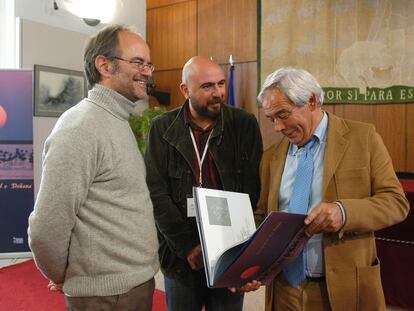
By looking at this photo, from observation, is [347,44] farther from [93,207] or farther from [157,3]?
[93,207]

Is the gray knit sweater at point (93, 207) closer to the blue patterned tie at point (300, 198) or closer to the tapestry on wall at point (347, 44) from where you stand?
the blue patterned tie at point (300, 198)

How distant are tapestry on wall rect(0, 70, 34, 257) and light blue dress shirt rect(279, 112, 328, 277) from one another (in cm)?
300

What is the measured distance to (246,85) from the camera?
5184 mm

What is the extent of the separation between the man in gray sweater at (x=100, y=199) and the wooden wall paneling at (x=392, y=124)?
3524 millimetres

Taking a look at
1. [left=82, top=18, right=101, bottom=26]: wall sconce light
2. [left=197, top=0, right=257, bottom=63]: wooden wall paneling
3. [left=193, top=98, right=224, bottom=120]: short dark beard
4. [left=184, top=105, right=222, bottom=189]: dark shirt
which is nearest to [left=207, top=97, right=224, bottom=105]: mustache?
[left=193, top=98, right=224, bottom=120]: short dark beard

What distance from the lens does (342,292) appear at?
1.30 m

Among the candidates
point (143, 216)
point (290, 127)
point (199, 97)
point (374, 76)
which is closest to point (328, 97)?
point (374, 76)

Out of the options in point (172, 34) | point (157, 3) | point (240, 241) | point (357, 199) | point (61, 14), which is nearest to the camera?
point (240, 241)

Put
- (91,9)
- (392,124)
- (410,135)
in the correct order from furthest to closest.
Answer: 1. (91,9)
2. (392,124)
3. (410,135)

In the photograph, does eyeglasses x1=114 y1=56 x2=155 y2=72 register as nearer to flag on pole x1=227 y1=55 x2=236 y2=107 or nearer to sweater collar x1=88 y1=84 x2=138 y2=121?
sweater collar x1=88 y1=84 x2=138 y2=121

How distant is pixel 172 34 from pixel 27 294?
401 cm

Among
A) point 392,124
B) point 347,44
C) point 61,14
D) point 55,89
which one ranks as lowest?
point 392,124

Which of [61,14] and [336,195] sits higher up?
[61,14]

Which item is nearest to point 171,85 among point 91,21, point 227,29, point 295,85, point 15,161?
point 227,29
